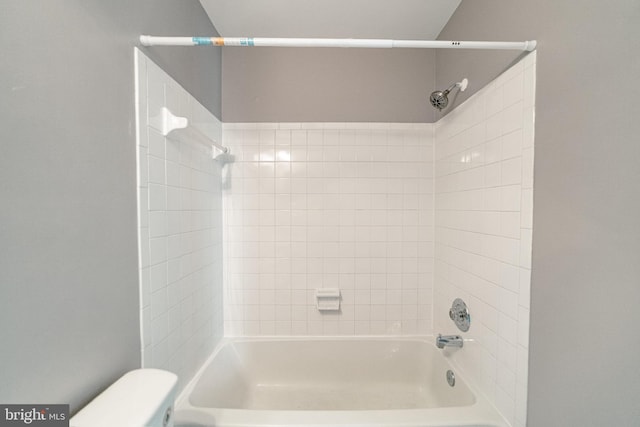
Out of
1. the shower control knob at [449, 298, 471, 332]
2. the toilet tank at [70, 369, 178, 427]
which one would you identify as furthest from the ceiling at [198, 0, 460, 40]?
the toilet tank at [70, 369, 178, 427]

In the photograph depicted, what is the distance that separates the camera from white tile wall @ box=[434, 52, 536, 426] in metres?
0.98

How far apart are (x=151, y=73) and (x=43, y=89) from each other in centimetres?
46

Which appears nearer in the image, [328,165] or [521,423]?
[521,423]

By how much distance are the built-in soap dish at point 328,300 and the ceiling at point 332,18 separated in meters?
1.70

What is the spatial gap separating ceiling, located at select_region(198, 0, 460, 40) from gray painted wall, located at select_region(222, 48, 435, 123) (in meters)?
0.12

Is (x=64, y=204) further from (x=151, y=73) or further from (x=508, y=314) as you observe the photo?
(x=508, y=314)

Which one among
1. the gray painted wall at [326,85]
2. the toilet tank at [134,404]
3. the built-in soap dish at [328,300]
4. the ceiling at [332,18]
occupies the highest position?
the ceiling at [332,18]

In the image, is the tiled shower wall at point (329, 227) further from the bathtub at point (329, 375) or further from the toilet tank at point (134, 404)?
the toilet tank at point (134, 404)

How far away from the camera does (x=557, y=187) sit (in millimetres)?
837

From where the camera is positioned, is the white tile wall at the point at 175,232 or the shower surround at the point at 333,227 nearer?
the white tile wall at the point at 175,232

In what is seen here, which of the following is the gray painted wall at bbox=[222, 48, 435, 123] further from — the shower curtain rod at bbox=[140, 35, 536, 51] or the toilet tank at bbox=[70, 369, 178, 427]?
the toilet tank at bbox=[70, 369, 178, 427]

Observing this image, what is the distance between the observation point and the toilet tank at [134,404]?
0.63m

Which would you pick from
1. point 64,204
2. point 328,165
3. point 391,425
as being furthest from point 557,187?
point 64,204

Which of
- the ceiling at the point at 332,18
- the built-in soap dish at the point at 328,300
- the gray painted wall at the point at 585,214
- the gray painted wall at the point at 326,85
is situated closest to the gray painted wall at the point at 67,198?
the ceiling at the point at 332,18
